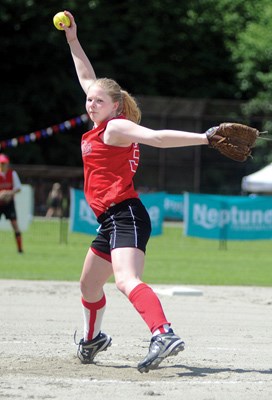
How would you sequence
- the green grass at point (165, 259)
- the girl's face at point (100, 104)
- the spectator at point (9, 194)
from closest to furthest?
the girl's face at point (100, 104) → the green grass at point (165, 259) → the spectator at point (9, 194)

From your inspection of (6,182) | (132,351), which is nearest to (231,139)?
(132,351)

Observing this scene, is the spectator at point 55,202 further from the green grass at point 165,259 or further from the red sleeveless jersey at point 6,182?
the red sleeveless jersey at point 6,182

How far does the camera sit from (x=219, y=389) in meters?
6.75

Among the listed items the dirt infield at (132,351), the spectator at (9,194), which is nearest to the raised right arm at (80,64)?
the dirt infield at (132,351)

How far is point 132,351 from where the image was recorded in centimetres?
868

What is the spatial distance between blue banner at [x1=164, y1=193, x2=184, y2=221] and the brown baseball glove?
23.7 meters

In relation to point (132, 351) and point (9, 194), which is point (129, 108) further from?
point (9, 194)

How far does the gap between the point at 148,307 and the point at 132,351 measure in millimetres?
1655

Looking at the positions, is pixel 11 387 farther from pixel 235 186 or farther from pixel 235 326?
pixel 235 186

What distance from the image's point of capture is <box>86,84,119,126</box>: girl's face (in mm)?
7508

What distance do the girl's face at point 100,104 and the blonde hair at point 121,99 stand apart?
0.03 metres

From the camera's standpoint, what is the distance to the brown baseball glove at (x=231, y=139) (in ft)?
23.0

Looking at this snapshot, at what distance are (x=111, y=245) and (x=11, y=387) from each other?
4.25 ft

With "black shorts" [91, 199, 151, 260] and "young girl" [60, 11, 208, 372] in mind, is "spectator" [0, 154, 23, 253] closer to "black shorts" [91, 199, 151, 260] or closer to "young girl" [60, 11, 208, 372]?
"young girl" [60, 11, 208, 372]
